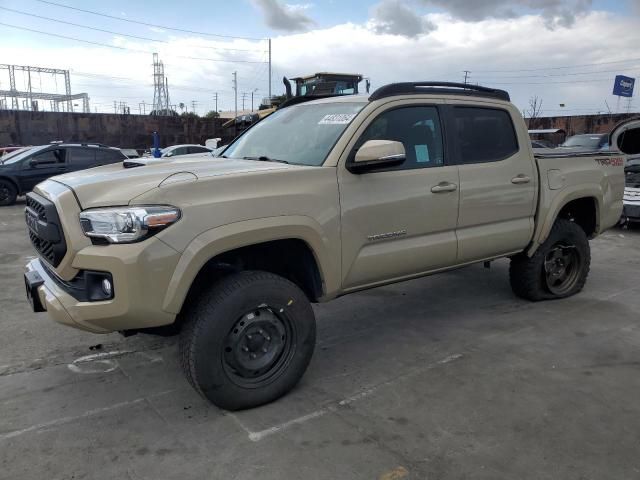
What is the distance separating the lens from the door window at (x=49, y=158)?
43.3 ft

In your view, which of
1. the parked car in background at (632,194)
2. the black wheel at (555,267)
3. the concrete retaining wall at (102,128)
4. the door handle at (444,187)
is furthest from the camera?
the concrete retaining wall at (102,128)

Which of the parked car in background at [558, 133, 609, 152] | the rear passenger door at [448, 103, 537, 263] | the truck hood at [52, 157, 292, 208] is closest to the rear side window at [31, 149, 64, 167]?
the truck hood at [52, 157, 292, 208]

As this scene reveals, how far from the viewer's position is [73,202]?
2.79 meters

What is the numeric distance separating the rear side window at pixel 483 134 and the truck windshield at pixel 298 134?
98 cm

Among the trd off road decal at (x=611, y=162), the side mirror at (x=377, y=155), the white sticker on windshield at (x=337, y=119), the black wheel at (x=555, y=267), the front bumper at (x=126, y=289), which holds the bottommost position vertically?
the black wheel at (x=555, y=267)

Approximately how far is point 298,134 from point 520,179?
2.01 m

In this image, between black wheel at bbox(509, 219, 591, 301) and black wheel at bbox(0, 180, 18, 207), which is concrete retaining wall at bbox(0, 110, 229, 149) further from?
black wheel at bbox(509, 219, 591, 301)

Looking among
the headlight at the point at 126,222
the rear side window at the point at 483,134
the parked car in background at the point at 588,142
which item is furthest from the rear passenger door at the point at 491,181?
the parked car in background at the point at 588,142

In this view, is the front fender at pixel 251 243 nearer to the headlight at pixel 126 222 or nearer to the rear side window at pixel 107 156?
the headlight at pixel 126 222

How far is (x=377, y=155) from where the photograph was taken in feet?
10.7

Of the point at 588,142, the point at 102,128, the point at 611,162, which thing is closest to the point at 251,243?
the point at 611,162

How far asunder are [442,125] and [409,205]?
826mm

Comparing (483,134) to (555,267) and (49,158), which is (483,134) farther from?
(49,158)

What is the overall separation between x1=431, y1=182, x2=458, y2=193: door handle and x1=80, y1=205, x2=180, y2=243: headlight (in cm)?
202
